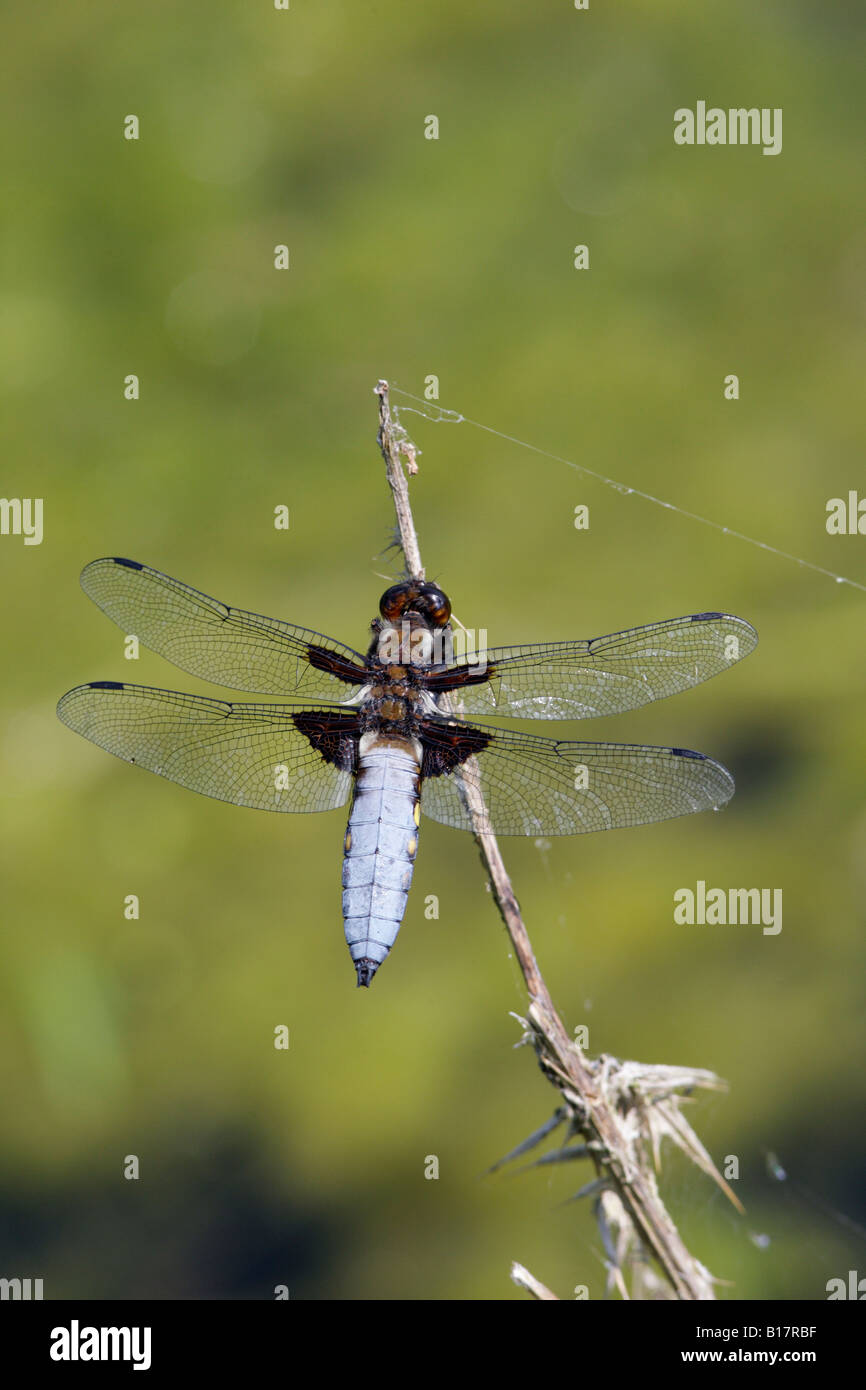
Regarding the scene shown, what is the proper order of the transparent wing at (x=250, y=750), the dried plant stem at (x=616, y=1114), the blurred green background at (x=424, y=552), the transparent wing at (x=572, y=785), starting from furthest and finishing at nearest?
the blurred green background at (x=424, y=552), the transparent wing at (x=250, y=750), the transparent wing at (x=572, y=785), the dried plant stem at (x=616, y=1114)

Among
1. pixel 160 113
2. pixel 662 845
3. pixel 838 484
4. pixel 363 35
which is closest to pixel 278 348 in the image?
pixel 160 113

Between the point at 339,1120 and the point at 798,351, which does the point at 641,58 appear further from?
the point at 339,1120

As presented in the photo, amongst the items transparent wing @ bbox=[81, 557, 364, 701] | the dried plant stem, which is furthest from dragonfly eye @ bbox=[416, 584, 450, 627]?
the dried plant stem

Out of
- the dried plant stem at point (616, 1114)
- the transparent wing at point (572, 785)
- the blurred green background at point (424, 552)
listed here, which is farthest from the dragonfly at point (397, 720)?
the dried plant stem at point (616, 1114)

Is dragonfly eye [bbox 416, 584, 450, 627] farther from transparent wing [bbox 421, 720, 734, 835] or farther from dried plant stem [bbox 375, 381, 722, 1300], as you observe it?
dried plant stem [bbox 375, 381, 722, 1300]

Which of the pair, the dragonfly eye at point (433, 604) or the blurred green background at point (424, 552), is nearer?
the dragonfly eye at point (433, 604)

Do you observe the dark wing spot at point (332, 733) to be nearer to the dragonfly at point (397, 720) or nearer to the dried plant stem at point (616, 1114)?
the dragonfly at point (397, 720)
